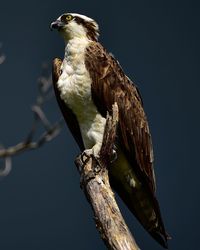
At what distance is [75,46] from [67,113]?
0.69m

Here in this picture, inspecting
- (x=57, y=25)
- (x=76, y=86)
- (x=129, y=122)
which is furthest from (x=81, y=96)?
(x=57, y=25)

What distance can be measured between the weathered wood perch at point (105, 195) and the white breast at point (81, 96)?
0.34 meters

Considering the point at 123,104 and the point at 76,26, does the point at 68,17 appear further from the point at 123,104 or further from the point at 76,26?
the point at 123,104

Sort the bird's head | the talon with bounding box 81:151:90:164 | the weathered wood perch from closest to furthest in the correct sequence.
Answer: the weathered wood perch < the talon with bounding box 81:151:90:164 < the bird's head

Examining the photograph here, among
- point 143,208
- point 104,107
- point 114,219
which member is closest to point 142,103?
point 104,107

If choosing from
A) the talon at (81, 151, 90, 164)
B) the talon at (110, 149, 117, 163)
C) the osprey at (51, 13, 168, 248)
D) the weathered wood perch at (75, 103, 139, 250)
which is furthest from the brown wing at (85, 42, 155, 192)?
the talon at (81, 151, 90, 164)

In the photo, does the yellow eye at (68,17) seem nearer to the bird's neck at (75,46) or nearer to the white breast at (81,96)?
the bird's neck at (75,46)

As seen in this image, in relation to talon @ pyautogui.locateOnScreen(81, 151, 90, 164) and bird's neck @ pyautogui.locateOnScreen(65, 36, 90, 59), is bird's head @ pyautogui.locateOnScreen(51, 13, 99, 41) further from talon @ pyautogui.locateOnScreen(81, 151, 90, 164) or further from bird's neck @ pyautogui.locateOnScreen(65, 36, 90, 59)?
talon @ pyautogui.locateOnScreen(81, 151, 90, 164)

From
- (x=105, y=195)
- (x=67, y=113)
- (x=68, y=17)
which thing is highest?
(x=68, y=17)

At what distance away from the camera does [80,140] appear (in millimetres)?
7035

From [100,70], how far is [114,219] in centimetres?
198

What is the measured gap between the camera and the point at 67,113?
273 inches

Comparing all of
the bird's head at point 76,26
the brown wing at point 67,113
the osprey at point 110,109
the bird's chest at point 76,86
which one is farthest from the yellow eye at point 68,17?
the bird's chest at point 76,86

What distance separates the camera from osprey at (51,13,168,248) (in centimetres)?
656
